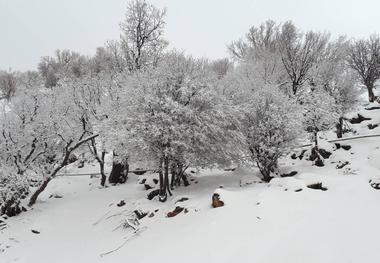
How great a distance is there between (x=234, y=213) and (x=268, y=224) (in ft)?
4.23

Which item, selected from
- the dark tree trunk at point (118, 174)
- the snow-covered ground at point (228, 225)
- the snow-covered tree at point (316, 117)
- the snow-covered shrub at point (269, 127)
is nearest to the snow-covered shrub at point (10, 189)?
the snow-covered ground at point (228, 225)

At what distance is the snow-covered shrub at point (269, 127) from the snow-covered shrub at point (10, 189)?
40.8 ft

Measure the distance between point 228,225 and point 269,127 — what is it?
697cm

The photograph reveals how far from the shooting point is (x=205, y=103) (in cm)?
1332

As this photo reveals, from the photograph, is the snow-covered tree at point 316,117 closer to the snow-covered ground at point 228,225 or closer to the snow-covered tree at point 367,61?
the snow-covered ground at point 228,225

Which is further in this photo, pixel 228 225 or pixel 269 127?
pixel 269 127

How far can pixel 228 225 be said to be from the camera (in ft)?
27.8

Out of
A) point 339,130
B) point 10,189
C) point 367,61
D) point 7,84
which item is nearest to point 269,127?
point 339,130

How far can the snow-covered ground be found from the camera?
281 inches

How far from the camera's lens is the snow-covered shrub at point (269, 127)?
13.8 m

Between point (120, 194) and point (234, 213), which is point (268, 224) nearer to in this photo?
point (234, 213)

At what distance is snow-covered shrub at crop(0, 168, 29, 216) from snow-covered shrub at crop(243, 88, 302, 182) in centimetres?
1243

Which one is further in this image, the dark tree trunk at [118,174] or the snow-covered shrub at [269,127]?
the dark tree trunk at [118,174]

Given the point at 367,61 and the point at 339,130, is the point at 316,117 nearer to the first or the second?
the point at 339,130
